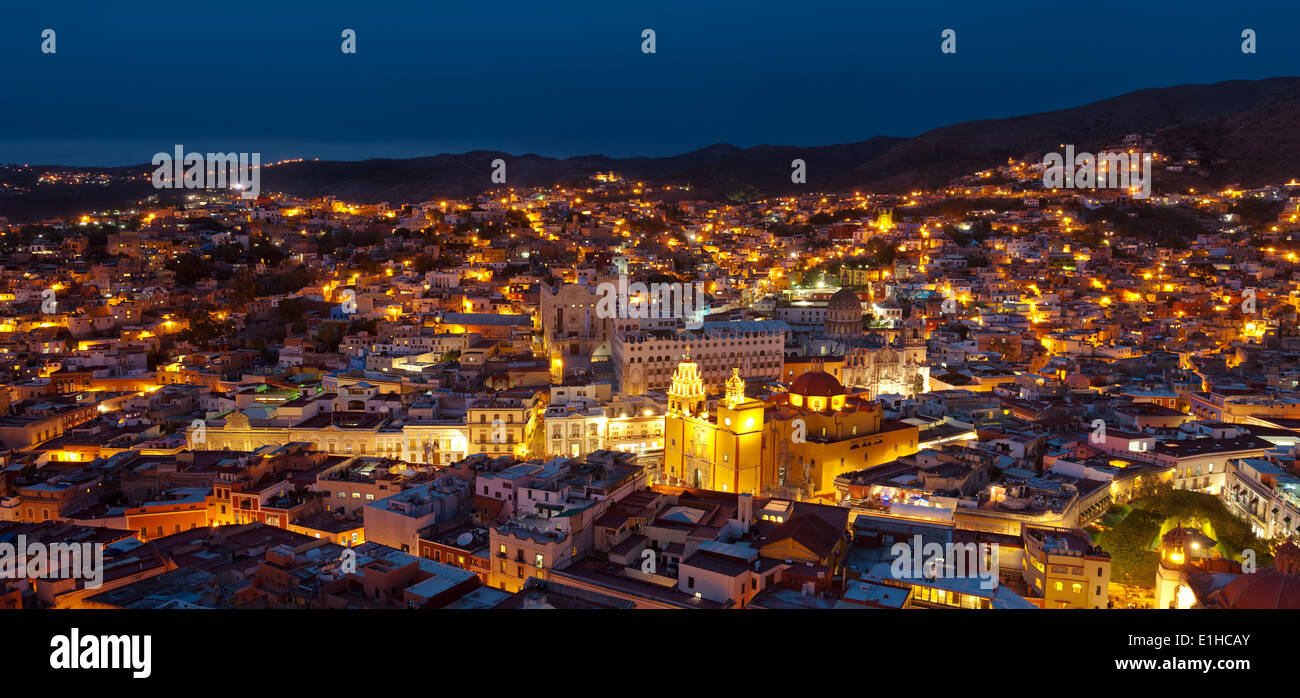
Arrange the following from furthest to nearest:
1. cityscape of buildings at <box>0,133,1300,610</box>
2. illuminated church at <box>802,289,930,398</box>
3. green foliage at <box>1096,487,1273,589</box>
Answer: illuminated church at <box>802,289,930,398</box>
green foliage at <box>1096,487,1273,589</box>
cityscape of buildings at <box>0,133,1300,610</box>

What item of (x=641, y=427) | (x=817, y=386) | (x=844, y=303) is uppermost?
(x=844, y=303)

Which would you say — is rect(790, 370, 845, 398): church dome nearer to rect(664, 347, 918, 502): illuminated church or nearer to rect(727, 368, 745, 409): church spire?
rect(664, 347, 918, 502): illuminated church

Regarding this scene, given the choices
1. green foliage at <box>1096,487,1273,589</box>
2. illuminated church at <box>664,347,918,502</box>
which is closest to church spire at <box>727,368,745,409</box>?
illuminated church at <box>664,347,918,502</box>

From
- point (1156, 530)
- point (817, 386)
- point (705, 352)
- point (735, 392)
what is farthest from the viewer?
point (705, 352)

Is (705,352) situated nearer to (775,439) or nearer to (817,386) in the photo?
(817,386)

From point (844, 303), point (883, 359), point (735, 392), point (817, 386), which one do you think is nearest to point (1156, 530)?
point (817, 386)
